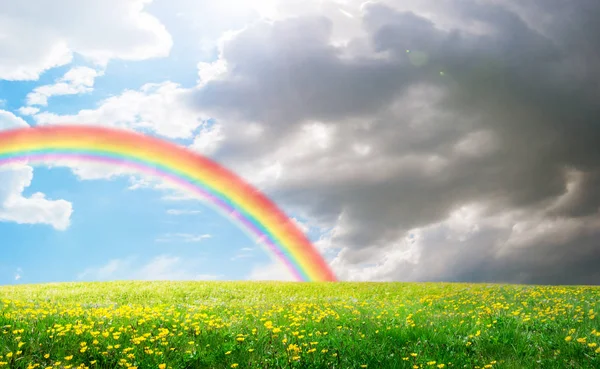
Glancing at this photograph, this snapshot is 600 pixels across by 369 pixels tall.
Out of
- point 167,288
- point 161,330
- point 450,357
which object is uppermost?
point 167,288

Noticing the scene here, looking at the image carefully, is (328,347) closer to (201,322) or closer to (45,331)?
(201,322)

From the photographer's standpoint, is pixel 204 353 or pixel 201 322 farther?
pixel 201 322

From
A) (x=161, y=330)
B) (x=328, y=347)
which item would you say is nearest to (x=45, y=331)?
(x=161, y=330)

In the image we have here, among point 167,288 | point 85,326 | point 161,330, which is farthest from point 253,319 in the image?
point 167,288

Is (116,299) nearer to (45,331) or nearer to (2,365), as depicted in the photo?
(45,331)

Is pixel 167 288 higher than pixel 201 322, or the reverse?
pixel 167 288

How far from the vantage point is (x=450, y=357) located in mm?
7996

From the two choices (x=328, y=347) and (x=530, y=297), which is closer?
(x=328, y=347)

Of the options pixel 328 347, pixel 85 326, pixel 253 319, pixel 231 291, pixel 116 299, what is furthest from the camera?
pixel 231 291

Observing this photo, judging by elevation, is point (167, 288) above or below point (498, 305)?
above

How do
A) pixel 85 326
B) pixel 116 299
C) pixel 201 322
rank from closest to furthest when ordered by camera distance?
pixel 85 326 → pixel 201 322 → pixel 116 299

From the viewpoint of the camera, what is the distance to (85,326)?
30.1 ft

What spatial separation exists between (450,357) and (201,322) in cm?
540

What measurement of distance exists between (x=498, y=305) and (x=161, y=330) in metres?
9.71
